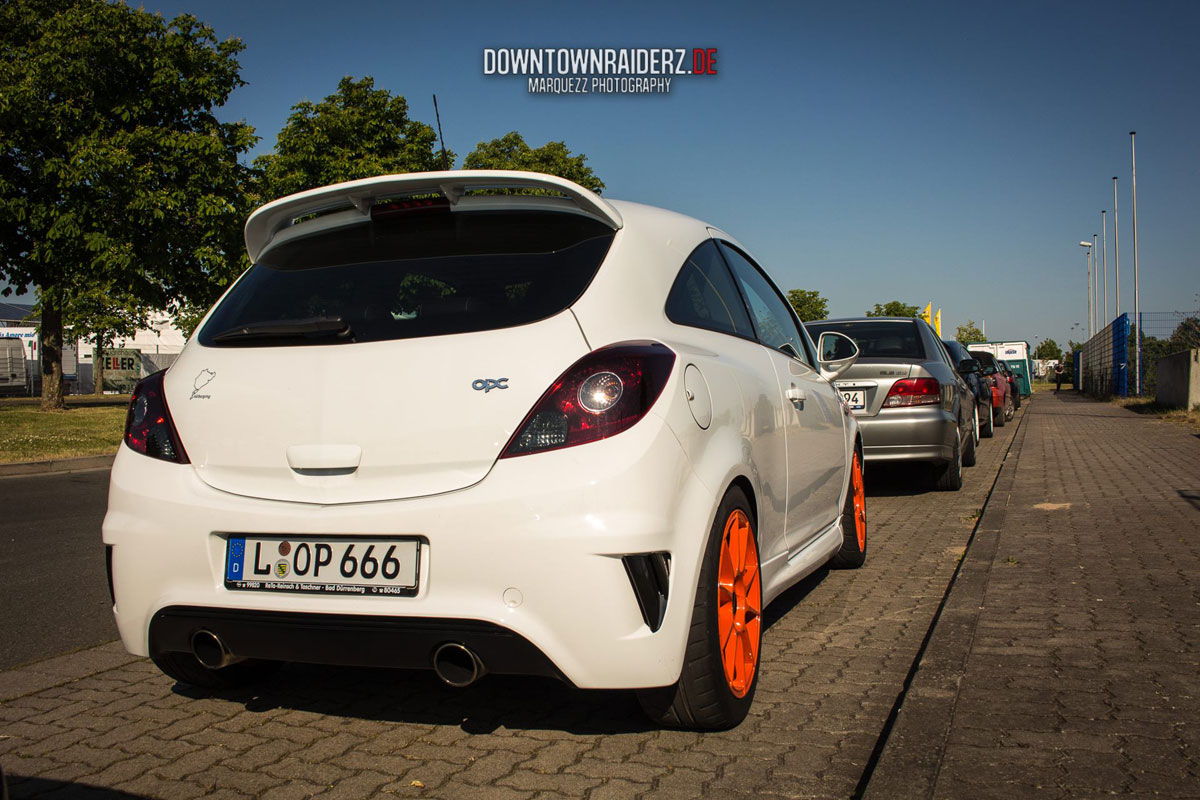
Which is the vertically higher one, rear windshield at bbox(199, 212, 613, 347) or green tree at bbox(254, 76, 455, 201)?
green tree at bbox(254, 76, 455, 201)

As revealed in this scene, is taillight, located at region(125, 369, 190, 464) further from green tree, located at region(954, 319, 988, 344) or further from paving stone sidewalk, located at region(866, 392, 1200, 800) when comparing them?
green tree, located at region(954, 319, 988, 344)

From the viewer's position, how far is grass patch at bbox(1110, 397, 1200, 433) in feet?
64.4

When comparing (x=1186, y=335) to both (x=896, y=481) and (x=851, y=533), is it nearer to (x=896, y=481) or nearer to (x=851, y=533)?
(x=896, y=481)

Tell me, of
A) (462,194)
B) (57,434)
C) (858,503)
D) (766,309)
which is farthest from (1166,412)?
(462,194)

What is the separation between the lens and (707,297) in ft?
12.1

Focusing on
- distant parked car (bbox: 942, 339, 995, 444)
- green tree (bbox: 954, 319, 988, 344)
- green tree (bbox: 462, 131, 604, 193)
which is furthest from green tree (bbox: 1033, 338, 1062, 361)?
distant parked car (bbox: 942, 339, 995, 444)

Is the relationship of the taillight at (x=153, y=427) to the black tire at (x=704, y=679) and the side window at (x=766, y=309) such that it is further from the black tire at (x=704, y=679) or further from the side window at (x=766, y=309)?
the side window at (x=766, y=309)

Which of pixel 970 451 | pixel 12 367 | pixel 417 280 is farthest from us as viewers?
pixel 12 367

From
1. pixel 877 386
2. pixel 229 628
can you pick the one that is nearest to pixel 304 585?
pixel 229 628

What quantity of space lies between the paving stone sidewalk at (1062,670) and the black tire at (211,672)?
2182 mm

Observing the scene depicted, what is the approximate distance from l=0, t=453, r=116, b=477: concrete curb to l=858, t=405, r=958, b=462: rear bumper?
10.8 metres

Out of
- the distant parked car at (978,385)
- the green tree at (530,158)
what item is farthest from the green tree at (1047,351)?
the distant parked car at (978,385)

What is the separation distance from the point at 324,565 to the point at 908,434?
7061 mm

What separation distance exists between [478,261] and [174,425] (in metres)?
1.02
